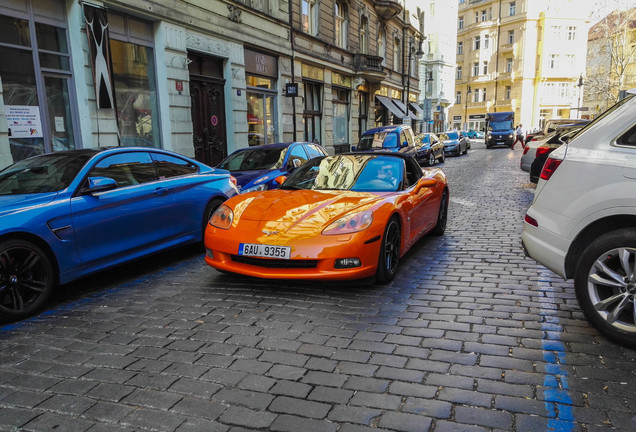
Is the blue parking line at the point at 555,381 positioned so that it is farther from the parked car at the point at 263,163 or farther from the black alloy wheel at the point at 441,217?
the parked car at the point at 263,163

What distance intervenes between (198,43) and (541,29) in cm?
6653

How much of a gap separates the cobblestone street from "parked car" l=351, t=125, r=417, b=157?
1189cm

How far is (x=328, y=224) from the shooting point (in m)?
4.25

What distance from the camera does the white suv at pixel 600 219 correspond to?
10.0 ft

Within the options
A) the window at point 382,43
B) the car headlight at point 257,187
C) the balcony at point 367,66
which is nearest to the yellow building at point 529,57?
the window at point 382,43

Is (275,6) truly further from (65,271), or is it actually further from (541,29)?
(541,29)

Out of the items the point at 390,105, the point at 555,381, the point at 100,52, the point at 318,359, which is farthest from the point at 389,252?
the point at 390,105

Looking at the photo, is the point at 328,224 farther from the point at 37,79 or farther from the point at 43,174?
the point at 37,79

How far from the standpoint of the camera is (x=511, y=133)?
115ft

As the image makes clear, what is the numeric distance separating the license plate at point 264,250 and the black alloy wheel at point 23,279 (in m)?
1.78

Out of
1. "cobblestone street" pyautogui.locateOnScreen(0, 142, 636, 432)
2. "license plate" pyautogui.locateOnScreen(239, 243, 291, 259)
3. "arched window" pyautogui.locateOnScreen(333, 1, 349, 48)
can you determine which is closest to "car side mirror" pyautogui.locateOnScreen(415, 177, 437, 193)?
"cobblestone street" pyautogui.locateOnScreen(0, 142, 636, 432)

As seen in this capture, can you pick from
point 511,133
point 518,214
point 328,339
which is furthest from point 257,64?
point 511,133

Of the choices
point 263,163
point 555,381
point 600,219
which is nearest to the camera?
point 555,381

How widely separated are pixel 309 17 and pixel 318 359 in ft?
68.8
